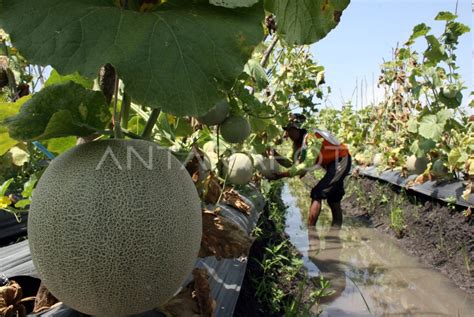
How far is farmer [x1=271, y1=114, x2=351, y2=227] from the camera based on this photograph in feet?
21.0

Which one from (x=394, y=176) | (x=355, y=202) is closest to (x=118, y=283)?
(x=394, y=176)

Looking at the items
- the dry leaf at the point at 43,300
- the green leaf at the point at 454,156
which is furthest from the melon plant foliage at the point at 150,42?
the green leaf at the point at 454,156

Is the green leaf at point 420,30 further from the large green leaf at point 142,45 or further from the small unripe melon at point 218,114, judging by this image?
the large green leaf at point 142,45

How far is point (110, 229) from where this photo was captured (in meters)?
0.98

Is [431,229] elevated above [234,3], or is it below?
below

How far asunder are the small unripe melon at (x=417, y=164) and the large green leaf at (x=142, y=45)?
5.81 metres

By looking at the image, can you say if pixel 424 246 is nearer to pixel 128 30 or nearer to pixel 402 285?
pixel 402 285

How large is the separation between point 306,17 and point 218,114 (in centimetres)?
101

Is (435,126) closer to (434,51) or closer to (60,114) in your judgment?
(434,51)

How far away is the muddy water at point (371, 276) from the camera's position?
3.88 m

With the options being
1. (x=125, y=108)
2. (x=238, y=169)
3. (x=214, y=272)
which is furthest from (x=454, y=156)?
(x=125, y=108)

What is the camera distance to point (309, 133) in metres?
6.36

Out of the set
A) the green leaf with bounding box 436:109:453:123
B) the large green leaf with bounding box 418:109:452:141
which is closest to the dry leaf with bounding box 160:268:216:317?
the large green leaf with bounding box 418:109:452:141

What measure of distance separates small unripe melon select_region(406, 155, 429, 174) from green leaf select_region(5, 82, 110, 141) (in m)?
5.85
